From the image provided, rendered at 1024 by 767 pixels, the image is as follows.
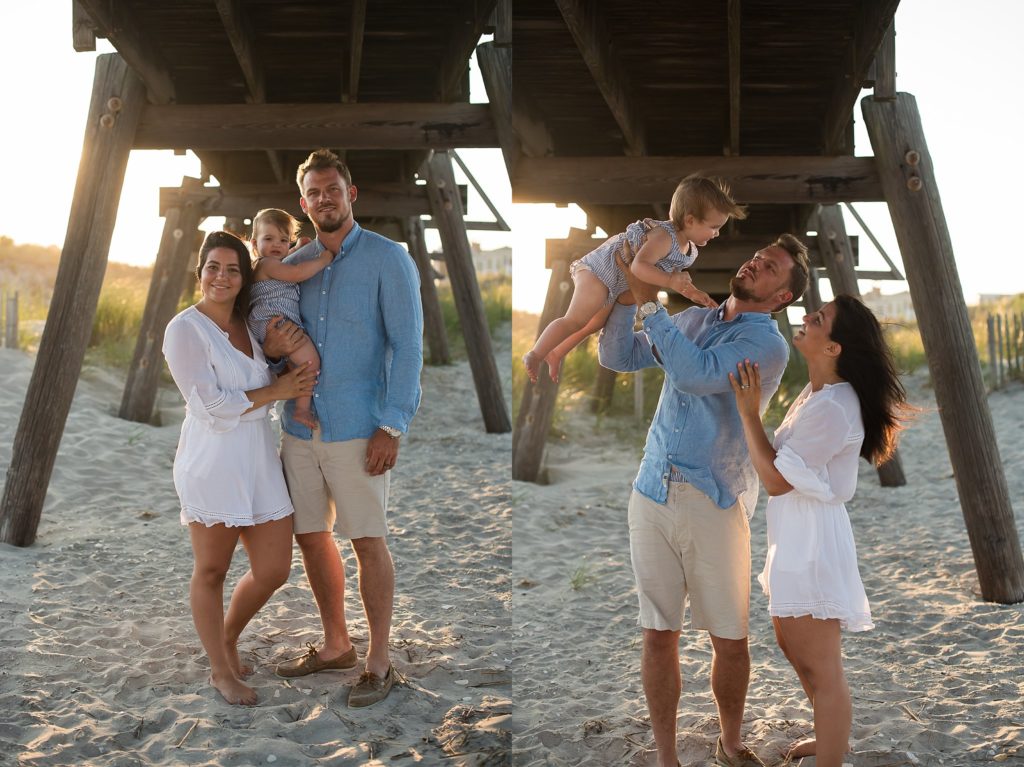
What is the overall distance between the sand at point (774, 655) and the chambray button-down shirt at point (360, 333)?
3.89 feet

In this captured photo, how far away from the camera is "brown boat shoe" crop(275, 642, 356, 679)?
3.59 metres

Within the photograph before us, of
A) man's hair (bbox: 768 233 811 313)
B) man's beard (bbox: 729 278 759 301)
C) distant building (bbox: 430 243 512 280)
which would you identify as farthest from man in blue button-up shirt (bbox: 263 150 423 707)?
distant building (bbox: 430 243 512 280)

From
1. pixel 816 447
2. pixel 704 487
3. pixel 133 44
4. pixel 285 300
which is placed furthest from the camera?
pixel 133 44

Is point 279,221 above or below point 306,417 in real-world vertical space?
above

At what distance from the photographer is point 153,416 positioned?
8.84 metres

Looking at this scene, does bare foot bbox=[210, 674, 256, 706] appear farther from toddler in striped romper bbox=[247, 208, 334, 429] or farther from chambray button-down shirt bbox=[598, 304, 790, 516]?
chambray button-down shirt bbox=[598, 304, 790, 516]

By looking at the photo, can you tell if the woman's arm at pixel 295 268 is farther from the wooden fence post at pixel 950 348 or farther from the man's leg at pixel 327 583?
the wooden fence post at pixel 950 348

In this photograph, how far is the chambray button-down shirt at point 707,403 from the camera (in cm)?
A: 258

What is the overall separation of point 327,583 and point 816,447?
71.4 inches

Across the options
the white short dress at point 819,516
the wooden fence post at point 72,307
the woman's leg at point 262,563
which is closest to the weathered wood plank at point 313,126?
the wooden fence post at point 72,307

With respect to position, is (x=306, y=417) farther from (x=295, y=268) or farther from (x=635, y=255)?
(x=635, y=255)

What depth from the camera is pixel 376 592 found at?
338 centimetres

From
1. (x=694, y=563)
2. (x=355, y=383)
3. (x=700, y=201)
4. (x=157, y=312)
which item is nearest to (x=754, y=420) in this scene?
(x=694, y=563)

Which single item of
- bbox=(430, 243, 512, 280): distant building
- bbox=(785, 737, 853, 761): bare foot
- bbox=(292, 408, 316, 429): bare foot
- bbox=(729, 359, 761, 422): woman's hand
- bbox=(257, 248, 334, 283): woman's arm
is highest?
bbox=(430, 243, 512, 280): distant building
